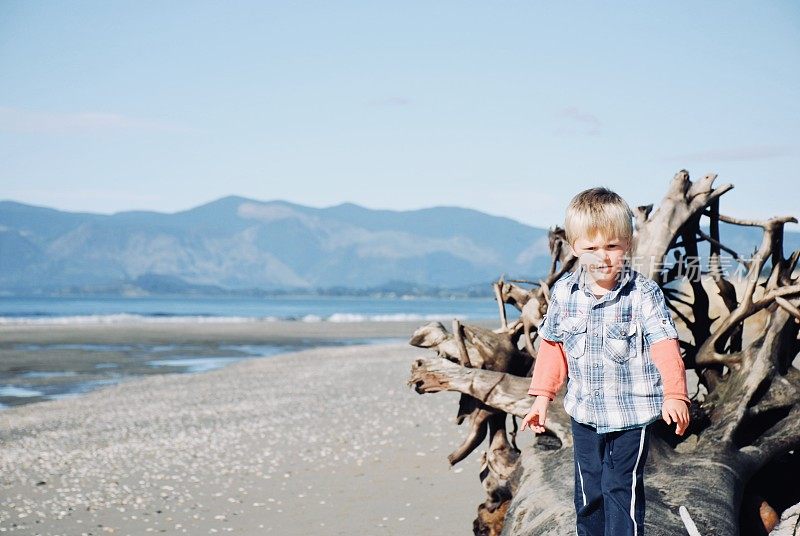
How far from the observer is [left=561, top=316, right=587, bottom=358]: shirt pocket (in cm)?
390

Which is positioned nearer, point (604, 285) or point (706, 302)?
point (604, 285)

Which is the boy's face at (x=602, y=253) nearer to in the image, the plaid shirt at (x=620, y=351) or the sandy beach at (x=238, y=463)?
the plaid shirt at (x=620, y=351)

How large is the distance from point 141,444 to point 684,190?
814 centimetres

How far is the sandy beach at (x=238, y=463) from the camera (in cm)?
774

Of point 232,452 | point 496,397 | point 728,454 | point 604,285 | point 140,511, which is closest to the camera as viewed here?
point 604,285

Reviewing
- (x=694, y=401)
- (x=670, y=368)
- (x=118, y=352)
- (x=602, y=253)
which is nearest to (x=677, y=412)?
(x=670, y=368)

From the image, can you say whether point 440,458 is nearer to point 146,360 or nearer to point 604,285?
point 604,285

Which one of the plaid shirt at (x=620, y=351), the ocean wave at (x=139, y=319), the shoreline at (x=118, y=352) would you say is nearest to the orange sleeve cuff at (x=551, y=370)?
the plaid shirt at (x=620, y=351)

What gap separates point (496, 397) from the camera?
6344mm

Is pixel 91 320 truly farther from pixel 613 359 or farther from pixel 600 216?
pixel 600 216

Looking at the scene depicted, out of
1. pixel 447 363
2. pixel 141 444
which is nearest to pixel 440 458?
pixel 447 363

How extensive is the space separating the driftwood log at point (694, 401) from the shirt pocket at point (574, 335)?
1.08 meters

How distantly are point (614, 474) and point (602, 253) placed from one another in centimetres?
100

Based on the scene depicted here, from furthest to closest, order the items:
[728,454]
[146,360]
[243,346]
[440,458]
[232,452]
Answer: [243,346] → [146,360] → [232,452] → [440,458] → [728,454]
